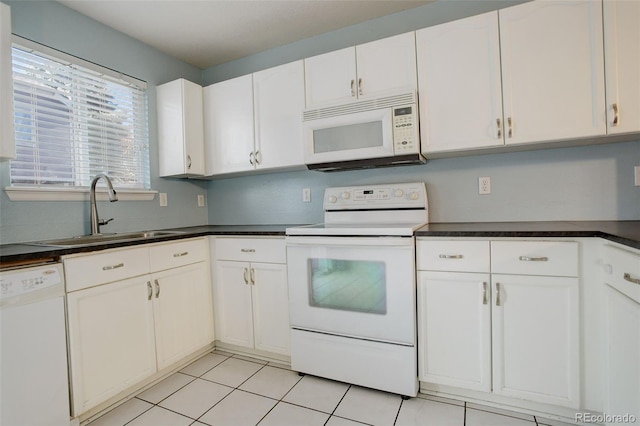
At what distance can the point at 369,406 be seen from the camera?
1.67 m

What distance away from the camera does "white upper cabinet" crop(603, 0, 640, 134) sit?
1.51 meters

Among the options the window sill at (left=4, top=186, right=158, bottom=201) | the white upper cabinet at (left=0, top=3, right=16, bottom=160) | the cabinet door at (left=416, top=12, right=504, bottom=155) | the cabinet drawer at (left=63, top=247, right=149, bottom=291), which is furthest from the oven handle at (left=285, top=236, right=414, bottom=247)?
the white upper cabinet at (left=0, top=3, right=16, bottom=160)

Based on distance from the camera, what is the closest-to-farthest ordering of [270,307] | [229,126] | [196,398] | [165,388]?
[196,398] → [165,388] → [270,307] → [229,126]

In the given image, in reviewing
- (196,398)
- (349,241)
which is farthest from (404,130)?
(196,398)

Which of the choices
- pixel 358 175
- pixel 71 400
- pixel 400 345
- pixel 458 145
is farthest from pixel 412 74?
pixel 71 400

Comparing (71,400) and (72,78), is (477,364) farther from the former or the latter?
(72,78)

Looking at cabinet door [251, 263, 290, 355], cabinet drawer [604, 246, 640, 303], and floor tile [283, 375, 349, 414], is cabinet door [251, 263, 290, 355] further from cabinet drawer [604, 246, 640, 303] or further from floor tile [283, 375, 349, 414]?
cabinet drawer [604, 246, 640, 303]

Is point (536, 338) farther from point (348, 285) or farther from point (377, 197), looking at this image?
point (377, 197)

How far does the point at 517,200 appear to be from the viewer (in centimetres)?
201

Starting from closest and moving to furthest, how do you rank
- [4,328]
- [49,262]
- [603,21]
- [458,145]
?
[4,328]
[49,262]
[603,21]
[458,145]

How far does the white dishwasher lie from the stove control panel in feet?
5.49

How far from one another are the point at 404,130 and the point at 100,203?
213 centimetres

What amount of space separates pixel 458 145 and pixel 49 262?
2.23m

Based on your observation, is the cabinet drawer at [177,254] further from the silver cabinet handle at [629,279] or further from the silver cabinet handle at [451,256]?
the silver cabinet handle at [629,279]
